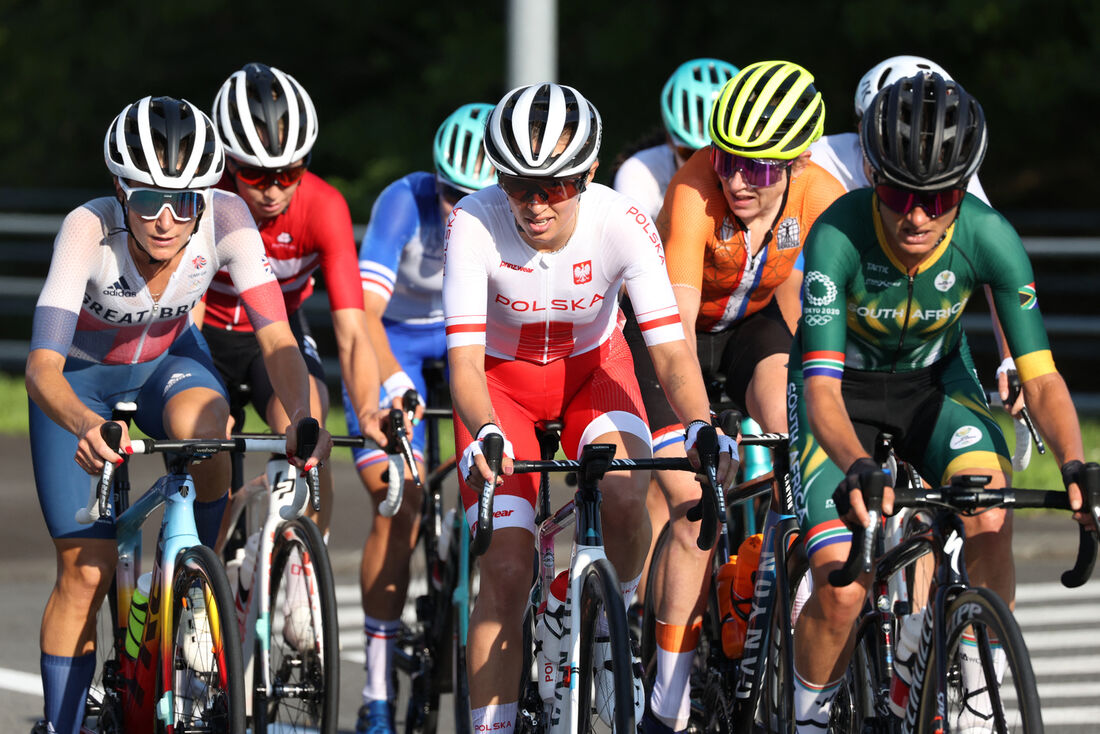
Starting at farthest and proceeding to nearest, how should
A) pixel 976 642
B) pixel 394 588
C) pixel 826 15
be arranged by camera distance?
pixel 826 15 → pixel 394 588 → pixel 976 642

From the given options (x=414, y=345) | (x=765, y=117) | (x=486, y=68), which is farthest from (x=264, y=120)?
(x=486, y=68)

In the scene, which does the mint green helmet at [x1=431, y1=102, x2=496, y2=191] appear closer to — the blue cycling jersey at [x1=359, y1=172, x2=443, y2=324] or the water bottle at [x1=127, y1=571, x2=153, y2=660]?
the blue cycling jersey at [x1=359, y1=172, x2=443, y2=324]

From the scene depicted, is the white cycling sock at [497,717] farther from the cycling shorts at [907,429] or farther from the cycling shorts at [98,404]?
the cycling shorts at [98,404]

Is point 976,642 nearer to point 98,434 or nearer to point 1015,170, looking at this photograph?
point 98,434

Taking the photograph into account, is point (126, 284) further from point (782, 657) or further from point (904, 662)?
point (904, 662)

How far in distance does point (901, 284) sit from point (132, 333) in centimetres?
256

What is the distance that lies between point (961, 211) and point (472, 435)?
63.7 inches

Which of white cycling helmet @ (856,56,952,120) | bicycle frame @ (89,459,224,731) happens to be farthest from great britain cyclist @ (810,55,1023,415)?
bicycle frame @ (89,459,224,731)

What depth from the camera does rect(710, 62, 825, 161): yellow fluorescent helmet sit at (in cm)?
577

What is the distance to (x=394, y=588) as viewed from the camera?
6.75m

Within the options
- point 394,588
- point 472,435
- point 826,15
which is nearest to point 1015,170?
point 826,15

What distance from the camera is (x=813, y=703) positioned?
512 centimetres

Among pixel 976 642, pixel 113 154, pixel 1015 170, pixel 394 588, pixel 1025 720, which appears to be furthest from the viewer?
pixel 1015 170

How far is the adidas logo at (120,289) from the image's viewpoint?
552 cm
